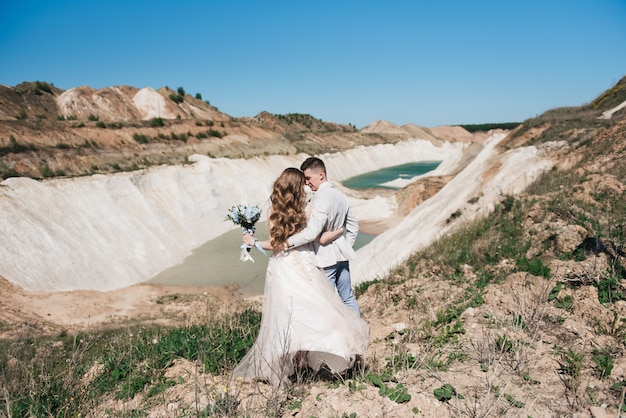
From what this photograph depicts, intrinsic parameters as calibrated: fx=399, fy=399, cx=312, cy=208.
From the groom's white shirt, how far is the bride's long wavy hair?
0.31ft

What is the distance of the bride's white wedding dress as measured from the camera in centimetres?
365

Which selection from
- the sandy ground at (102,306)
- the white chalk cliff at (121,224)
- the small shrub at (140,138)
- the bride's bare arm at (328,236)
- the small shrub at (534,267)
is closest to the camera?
the bride's bare arm at (328,236)

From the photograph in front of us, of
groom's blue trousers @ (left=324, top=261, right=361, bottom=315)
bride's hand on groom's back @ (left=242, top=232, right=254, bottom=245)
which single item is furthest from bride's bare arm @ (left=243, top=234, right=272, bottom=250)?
groom's blue trousers @ (left=324, top=261, right=361, bottom=315)

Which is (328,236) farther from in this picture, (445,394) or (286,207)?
(445,394)

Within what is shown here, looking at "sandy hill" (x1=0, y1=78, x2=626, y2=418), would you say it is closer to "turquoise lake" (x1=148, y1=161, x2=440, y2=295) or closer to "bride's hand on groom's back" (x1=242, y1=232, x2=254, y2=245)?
"bride's hand on groom's back" (x1=242, y1=232, x2=254, y2=245)

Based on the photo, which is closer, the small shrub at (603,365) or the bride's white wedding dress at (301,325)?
the small shrub at (603,365)

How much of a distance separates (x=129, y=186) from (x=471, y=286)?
21.4 metres

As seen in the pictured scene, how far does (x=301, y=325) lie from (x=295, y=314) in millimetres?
114

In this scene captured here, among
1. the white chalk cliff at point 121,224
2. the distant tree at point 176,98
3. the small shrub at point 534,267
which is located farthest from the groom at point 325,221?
→ the distant tree at point 176,98

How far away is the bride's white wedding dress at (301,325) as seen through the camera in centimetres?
365

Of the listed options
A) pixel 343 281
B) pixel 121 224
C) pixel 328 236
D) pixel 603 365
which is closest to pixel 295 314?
pixel 328 236

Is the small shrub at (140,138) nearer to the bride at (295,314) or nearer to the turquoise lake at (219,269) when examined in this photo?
the turquoise lake at (219,269)

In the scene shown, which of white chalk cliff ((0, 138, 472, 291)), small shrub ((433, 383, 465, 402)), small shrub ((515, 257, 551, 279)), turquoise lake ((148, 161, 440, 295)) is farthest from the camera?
turquoise lake ((148, 161, 440, 295))

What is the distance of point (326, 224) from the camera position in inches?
158
